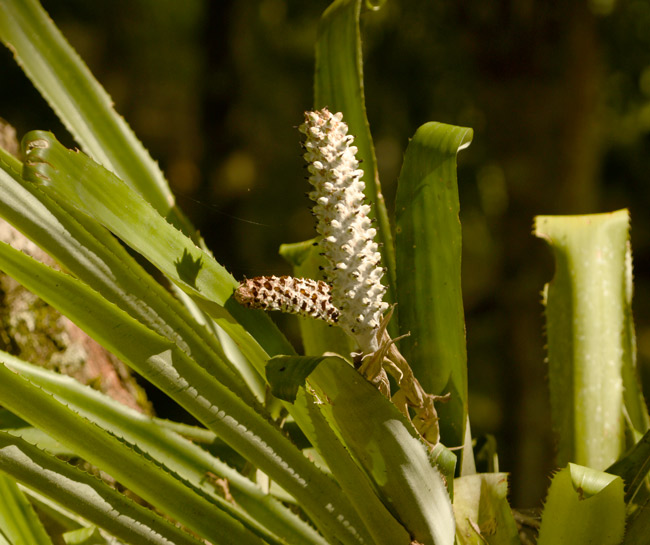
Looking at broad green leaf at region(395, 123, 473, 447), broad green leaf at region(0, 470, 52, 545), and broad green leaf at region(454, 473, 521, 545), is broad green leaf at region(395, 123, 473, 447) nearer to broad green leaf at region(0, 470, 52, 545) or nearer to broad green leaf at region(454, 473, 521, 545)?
broad green leaf at region(454, 473, 521, 545)

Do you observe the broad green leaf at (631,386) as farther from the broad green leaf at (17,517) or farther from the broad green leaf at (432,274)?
the broad green leaf at (17,517)

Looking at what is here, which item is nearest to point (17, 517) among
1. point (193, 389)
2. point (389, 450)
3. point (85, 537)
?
point (85, 537)

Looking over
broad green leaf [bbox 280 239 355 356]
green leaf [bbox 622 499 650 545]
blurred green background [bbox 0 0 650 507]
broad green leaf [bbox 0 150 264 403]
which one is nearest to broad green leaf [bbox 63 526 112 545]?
broad green leaf [bbox 0 150 264 403]

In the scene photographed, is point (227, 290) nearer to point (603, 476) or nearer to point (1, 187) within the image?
point (1, 187)

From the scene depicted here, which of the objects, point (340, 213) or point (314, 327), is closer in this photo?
point (340, 213)

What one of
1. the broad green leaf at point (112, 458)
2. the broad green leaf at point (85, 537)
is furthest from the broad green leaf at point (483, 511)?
the broad green leaf at point (85, 537)

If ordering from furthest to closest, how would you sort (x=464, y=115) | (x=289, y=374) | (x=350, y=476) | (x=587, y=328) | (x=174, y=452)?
(x=464, y=115) → (x=587, y=328) → (x=174, y=452) → (x=350, y=476) → (x=289, y=374)

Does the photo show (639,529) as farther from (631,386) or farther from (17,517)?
(17,517)
